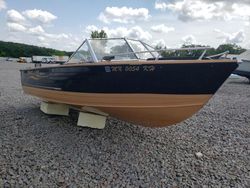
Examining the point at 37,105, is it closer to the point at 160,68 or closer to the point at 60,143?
the point at 60,143

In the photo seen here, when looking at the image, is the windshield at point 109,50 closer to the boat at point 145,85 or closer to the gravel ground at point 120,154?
the boat at point 145,85

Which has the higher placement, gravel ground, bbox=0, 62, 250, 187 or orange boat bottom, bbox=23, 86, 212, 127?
orange boat bottom, bbox=23, 86, 212, 127

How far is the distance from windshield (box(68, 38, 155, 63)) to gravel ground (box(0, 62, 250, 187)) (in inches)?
58.3

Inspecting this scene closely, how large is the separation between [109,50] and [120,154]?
2.38 m

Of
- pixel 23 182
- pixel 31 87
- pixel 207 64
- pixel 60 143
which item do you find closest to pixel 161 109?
pixel 207 64

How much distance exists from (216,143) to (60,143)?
2.93 meters

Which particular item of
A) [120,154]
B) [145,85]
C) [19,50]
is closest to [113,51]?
[145,85]

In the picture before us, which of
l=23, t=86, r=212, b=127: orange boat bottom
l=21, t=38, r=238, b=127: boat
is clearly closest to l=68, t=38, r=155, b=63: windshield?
l=21, t=38, r=238, b=127: boat

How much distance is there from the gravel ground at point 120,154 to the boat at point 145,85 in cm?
58

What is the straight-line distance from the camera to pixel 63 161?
4.35m

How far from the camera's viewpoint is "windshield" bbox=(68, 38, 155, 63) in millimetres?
5852

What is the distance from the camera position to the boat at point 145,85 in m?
4.34

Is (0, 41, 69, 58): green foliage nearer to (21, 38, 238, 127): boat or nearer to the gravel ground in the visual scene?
the gravel ground

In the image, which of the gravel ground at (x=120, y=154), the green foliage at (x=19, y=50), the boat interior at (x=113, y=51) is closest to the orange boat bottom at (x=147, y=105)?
the gravel ground at (x=120, y=154)
